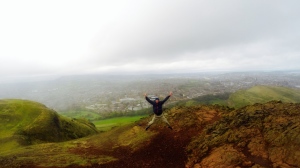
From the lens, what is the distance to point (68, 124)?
62344 mm

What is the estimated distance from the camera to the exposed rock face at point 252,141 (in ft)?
49.9

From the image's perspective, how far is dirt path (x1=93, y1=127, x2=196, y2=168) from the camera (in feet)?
64.0

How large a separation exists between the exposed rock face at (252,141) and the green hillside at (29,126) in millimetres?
39914

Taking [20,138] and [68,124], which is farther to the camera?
[68,124]

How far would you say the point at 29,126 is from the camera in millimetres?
50406

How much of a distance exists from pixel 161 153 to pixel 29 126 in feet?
149

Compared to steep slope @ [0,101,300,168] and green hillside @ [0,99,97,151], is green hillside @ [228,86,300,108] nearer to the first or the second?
green hillside @ [0,99,97,151]

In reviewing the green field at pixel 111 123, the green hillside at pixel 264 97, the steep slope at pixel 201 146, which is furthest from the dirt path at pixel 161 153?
the green hillside at pixel 264 97

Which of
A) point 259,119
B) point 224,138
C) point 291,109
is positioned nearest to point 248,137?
point 224,138

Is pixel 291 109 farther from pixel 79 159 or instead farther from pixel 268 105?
pixel 79 159

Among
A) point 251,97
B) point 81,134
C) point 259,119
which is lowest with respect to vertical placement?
point 251,97

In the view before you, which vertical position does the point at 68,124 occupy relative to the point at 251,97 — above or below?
above

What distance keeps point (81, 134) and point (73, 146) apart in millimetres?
35899

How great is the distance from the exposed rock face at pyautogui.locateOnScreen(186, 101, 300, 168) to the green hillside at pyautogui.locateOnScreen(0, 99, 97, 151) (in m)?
39.9
